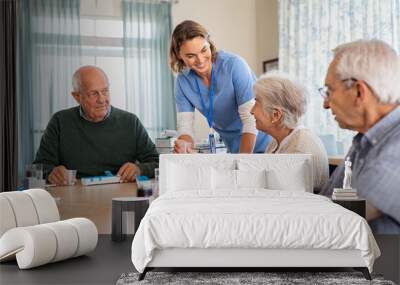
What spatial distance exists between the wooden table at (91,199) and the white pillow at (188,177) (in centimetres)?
58

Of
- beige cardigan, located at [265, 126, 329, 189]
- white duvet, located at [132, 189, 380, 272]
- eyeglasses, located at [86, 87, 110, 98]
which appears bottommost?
white duvet, located at [132, 189, 380, 272]

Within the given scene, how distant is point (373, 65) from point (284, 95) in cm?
72

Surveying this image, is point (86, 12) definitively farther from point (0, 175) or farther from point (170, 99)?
point (0, 175)

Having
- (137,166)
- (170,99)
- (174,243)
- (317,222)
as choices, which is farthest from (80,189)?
(317,222)

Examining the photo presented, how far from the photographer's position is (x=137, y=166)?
5484mm

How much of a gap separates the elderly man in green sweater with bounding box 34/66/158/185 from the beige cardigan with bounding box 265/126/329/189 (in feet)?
3.61

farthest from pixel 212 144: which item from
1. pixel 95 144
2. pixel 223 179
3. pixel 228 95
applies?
pixel 95 144

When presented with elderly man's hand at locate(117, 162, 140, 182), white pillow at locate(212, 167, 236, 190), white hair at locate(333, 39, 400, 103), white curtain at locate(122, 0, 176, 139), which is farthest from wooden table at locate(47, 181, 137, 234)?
white hair at locate(333, 39, 400, 103)

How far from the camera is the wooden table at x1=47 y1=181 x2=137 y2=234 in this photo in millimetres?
5316

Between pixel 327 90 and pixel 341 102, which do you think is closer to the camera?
pixel 341 102

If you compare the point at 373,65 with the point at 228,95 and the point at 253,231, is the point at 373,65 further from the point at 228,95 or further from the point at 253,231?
the point at 253,231

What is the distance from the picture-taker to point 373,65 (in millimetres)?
4629

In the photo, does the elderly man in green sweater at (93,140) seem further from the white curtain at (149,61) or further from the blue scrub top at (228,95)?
the blue scrub top at (228,95)

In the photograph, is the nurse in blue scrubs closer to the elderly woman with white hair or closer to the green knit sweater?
the elderly woman with white hair
